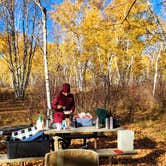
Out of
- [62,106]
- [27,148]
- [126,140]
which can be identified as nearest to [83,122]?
[62,106]

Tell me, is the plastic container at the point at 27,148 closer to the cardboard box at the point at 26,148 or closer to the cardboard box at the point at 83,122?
the cardboard box at the point at 26,148

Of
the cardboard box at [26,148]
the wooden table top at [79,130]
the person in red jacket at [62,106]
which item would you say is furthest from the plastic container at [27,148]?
the person in red jacket at [62,106]

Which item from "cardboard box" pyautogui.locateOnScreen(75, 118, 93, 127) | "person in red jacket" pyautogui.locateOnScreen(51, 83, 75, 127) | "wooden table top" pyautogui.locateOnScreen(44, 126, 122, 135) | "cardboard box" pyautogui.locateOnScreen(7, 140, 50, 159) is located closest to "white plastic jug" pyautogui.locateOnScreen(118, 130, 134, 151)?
"wooden table top" pyautogui.locateOnScreen(44, 126, 122, 135)

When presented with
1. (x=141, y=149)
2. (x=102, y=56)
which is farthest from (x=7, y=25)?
(x=141, y=149)

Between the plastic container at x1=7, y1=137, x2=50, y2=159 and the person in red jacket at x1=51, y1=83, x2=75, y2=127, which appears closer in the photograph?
the plastic container at x1=7, y1=137, x2=50, y2=159

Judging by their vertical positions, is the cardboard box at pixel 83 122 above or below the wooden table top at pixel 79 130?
above

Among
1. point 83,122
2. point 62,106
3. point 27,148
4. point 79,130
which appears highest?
point 62,106

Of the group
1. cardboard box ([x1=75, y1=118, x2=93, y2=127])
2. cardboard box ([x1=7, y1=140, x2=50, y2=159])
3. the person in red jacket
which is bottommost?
cardboard box ([x1=7, y1=140, x2=50, y2=159])

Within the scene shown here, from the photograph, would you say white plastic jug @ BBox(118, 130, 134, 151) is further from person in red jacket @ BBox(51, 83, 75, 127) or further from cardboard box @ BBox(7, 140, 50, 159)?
cardboard box @ BBox(7, 140, 50, 159)

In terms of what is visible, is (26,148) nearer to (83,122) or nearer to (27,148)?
(27,148)

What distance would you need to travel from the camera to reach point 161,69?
1679 inches

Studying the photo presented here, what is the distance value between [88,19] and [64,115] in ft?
64.3

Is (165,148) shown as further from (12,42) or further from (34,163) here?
(12,42)

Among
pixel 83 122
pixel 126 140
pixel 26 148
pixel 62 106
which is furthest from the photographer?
pixel 83 122
